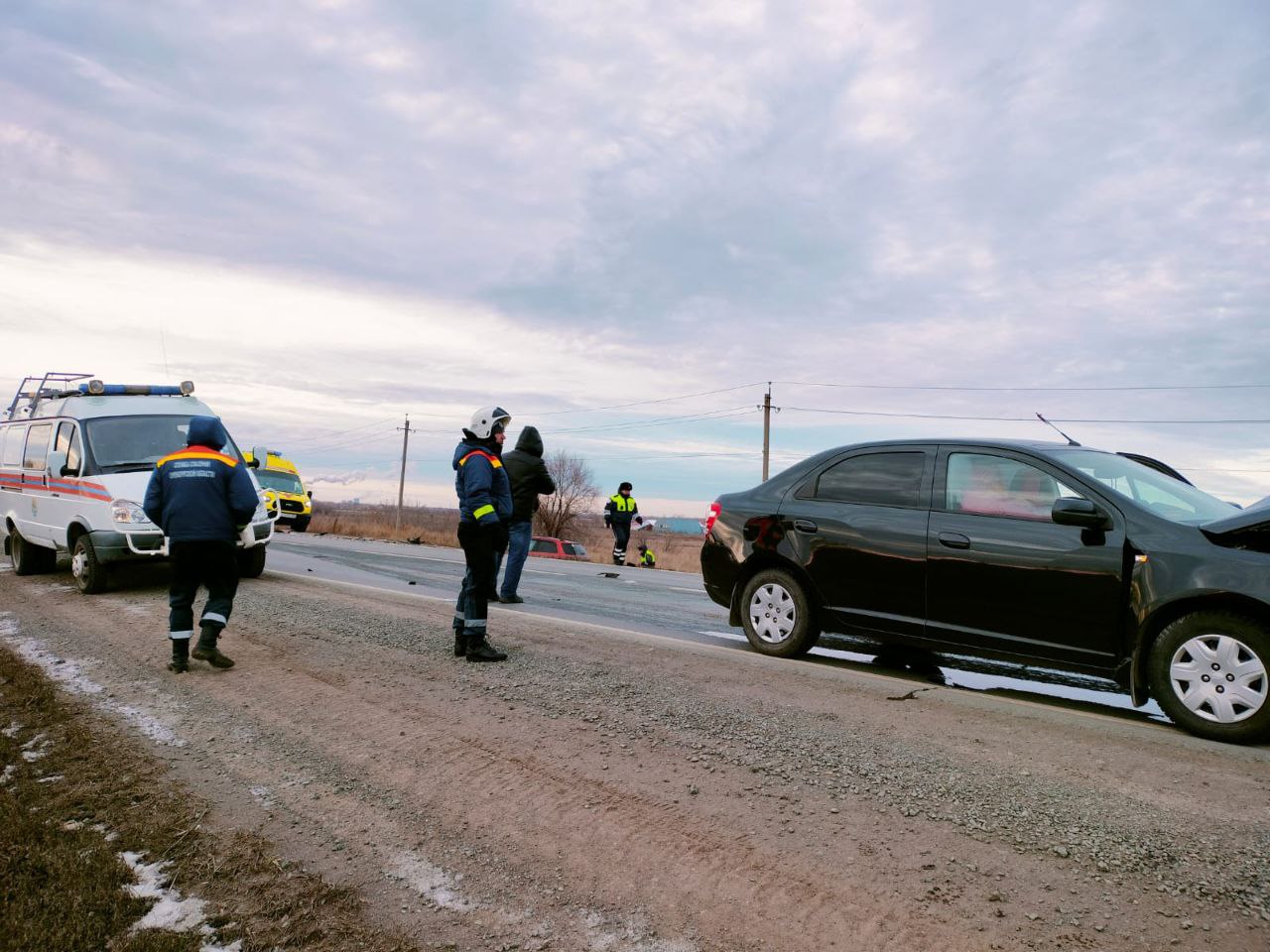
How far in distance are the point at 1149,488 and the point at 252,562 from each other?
10070 millimetres

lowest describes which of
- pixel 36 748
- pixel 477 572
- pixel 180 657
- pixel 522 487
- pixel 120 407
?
pixel 36 748

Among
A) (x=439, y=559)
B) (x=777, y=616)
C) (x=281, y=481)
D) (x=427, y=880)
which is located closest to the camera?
(x=427, y=880)

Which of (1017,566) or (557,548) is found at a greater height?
(1017,566)

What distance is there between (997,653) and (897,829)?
261cm

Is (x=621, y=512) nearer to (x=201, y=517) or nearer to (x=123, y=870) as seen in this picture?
(x=201, y=517)

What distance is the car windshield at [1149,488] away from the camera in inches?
213

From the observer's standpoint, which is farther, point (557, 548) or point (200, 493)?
point (557, 548)

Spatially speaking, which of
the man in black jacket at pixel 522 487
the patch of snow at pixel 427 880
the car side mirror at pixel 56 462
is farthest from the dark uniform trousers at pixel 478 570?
the car side mirror at pixel 56 462

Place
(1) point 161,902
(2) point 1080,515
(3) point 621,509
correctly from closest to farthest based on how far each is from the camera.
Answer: (1) point 161,902
(2) point 1080,515
(3) point 621,509

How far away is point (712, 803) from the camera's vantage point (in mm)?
3672

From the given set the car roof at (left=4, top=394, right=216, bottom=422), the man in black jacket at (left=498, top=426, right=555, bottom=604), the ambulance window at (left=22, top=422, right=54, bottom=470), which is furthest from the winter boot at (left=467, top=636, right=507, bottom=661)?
the ambulance window at (left=22, top=422, right=54, bottom=470)

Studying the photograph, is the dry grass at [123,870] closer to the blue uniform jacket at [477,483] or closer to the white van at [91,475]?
the blue uniform jacket at [477,483]

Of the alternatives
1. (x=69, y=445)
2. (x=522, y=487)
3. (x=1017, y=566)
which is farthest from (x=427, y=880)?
(x=69, y=445)

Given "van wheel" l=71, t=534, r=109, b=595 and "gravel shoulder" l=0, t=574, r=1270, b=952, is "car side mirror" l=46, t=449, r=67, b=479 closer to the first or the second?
"van wheel" l=71, t=534, r=109, b=595
